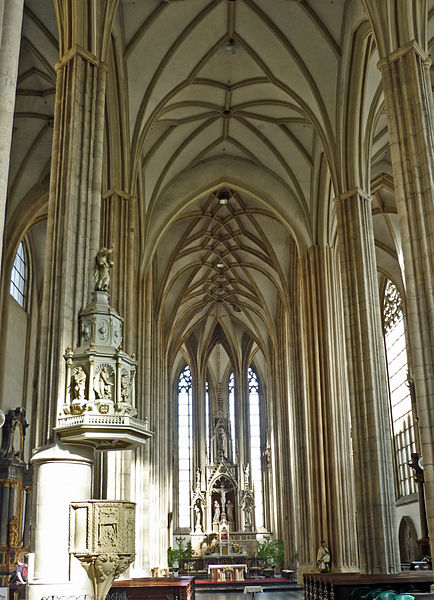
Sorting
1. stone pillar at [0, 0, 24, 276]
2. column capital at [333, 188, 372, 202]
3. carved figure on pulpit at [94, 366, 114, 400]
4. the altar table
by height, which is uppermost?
column capital at [333, 188, 372, 202]

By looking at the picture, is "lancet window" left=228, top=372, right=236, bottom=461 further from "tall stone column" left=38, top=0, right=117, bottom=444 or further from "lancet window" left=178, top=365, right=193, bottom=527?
"tall stone column" left=38, top=0, right=117, bottom=444

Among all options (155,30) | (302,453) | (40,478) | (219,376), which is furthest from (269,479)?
(40,478)

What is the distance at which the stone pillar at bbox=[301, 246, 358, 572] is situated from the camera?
65.5 feet

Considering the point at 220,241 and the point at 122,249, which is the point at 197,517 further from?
the point at 122,249

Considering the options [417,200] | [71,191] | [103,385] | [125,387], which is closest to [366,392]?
[417,200]

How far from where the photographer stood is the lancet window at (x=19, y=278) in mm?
23234

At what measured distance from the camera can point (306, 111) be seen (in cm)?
1961

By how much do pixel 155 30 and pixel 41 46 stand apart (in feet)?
10.0

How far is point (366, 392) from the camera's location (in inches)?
625

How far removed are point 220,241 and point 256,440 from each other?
14718mm

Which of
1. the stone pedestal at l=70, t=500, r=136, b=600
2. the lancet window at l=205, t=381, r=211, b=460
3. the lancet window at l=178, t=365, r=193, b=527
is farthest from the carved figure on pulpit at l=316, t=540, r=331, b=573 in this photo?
the lancet window at l=178, t=365, r=193, b=527

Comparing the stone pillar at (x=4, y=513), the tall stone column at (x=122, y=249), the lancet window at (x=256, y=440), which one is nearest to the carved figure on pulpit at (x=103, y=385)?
the tall stone column at (x=122, y=249)

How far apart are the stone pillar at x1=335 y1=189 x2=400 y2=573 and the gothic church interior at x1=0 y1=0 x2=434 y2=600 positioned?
2.0 inches

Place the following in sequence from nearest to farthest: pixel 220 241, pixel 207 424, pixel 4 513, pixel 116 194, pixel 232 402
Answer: pixel 116 194 → pixel 4 513 → pixel 220 241 → pixel 207 424 → pixel 232 402
